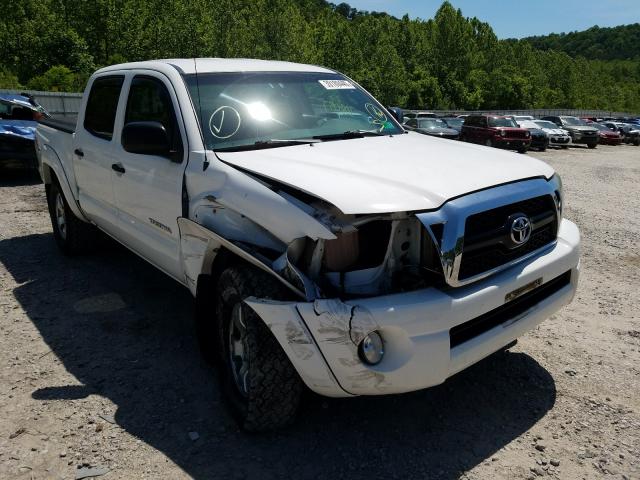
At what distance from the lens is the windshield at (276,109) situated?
3490 mm

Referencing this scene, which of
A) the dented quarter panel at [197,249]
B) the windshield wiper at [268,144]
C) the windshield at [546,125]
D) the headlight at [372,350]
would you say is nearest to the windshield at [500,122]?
the windshield at [546,125]

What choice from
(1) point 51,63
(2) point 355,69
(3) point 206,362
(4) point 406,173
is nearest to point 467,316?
(4) point 406,173

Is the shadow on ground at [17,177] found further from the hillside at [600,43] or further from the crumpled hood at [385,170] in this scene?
the hillside at [600,43]

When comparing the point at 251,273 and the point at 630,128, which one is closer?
the point at 251,273

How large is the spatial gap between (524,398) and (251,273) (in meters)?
1.83

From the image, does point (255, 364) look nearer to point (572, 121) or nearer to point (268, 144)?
point (268, 144)

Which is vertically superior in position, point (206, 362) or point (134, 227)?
point (134, 227)

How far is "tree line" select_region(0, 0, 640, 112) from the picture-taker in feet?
119

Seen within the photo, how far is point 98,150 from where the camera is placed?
4590mm

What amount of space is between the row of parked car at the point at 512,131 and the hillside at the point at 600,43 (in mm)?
127131

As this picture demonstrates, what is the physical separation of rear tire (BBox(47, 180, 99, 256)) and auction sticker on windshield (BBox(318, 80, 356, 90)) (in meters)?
3.05

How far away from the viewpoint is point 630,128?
125ft

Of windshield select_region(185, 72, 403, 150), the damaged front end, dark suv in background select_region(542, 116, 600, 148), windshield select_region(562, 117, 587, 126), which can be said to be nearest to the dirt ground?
the damaged front end

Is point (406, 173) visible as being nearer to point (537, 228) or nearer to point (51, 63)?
point (537, 228)
